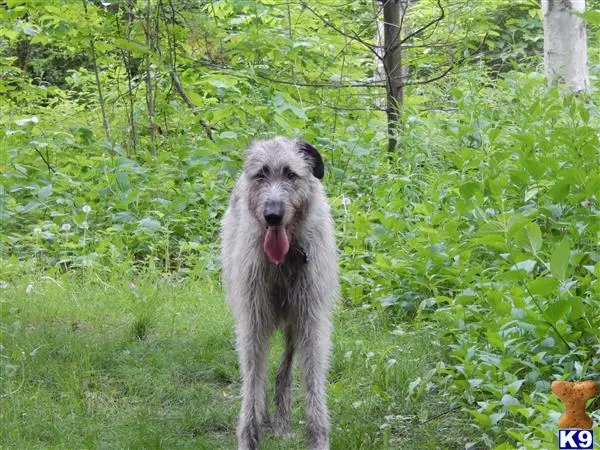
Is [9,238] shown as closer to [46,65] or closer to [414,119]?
[414,119]

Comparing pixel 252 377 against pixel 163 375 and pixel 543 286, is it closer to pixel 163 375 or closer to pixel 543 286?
pixel 163 375

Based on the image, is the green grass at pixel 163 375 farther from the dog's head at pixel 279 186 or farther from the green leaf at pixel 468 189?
the dog's head at pixel 279 186

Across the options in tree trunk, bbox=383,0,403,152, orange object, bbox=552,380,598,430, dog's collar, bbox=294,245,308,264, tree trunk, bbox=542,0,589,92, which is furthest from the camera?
tree trunk, bbox=542,0,589,92

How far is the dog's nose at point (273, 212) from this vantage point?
479cm

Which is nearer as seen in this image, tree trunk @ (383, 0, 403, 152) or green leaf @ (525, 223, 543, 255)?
green leaf @ (525, 223, 543, 255)

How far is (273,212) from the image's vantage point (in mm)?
4793

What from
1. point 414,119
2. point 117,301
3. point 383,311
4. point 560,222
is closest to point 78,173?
point 117,301

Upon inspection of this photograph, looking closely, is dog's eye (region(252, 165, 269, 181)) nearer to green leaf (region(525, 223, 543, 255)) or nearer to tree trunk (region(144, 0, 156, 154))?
green leaf (region(525, 223, 543, 255))

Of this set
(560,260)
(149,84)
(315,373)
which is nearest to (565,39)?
(149,84)

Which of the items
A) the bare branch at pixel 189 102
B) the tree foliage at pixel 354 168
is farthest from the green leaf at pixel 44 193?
the bare branch at pixel 189 102

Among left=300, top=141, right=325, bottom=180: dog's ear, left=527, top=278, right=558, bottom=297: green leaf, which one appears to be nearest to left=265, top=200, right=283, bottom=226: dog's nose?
left=300, top=141, right=325, bottom=180: dog's ear

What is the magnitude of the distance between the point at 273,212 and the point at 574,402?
193 centimetres

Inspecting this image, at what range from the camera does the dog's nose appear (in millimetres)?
4793

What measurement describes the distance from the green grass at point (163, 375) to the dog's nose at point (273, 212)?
1.25 meters
